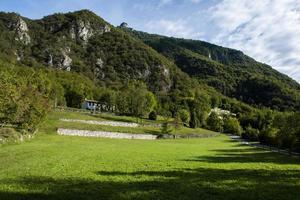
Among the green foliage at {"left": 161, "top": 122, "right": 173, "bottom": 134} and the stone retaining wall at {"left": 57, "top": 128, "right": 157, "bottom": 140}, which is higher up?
the green foliage at {"left": 161, "top": 122, "right": 173, "bottom": 134}

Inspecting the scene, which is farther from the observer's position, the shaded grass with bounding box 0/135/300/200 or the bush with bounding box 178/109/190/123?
the bush with bounding box 178/109/190/123

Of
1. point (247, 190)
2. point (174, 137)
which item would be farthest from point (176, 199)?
point (174, 137)

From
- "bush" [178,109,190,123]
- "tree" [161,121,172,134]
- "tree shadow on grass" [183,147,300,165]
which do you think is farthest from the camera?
"bush" [178,109,190,123]

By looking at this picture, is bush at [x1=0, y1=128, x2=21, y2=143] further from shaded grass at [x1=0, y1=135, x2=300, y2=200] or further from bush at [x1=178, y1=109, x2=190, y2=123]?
bush at [x1=178, y1=109, x2=190, y2=123]

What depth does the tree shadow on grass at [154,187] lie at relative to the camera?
786 inches

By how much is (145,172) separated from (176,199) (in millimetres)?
10037

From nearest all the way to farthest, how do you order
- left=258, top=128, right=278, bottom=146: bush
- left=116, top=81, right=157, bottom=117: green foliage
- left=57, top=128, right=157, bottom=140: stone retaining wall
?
left=57, top=128, right=157, bottom=140: stone retaining wall < left=258, top=128, right=278, bottom=146: bush < left=116, top=81, right=157, bottom=117: green foliage

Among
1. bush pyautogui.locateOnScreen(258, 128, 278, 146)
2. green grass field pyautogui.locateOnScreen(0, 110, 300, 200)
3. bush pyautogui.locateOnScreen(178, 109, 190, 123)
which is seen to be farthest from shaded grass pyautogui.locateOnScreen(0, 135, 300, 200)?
bush pyautogui.locateOnScreen(178, 109, 190, 123)

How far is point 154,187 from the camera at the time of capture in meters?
22.9

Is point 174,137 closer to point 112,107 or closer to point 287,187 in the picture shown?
point 112,107

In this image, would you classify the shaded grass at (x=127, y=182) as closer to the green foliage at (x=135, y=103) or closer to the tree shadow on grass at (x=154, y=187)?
the tree shadow on grass at (x=154, y=187)

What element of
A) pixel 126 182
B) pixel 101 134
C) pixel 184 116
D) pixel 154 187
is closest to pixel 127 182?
pixel 126 182

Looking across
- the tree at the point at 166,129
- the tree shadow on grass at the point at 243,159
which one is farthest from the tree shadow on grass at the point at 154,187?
the tree at the point at 166,129

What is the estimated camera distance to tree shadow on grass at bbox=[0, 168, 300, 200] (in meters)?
20.0
